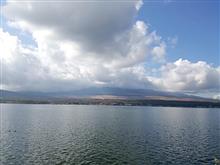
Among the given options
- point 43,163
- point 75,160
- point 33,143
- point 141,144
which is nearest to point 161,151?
point 141,144

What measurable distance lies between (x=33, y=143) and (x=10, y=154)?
15.2m

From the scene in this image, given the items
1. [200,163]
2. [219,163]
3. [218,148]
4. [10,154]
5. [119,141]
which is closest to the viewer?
[219,163]

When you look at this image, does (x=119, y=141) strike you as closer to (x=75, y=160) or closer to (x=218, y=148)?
(x=75, y=160)

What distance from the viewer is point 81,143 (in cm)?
8462

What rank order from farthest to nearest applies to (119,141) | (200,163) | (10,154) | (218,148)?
(119,141) → (218,148) → (10,154) → (200,163)


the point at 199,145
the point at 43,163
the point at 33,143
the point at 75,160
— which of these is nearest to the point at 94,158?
the point at 75,160

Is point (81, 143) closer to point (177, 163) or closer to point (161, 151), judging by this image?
point (161, 151)

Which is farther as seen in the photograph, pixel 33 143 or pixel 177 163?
pixel 33 143

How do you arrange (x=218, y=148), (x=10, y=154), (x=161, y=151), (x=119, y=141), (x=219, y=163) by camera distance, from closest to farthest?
1. (x=219, y=163)
2. (x=10, y=154)
3. (x=161, y=151)
4. (x=218, y=148)
5. (x=119, y=141)

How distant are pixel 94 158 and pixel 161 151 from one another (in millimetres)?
22698

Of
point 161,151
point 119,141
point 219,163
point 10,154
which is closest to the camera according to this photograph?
point 219,163

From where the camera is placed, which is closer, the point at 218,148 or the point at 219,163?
the point at 219,163

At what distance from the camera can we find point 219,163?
59.6 meters

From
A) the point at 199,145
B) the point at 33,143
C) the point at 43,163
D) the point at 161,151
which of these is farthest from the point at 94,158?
the point at 199,145
